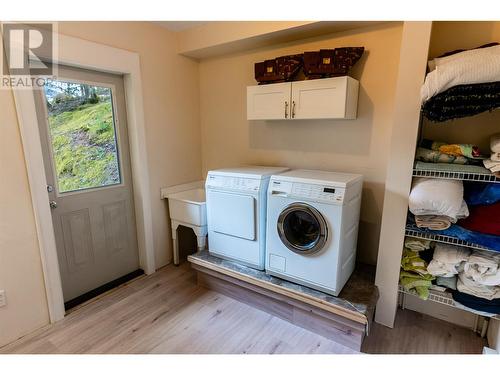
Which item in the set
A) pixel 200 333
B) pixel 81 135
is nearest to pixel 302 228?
pixel 200 333

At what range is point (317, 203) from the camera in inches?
72.4

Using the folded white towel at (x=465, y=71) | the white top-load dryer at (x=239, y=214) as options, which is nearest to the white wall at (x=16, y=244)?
the white top-load dryer at (x=239, y=214)

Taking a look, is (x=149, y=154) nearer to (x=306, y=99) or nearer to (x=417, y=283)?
(x=306, y=99)

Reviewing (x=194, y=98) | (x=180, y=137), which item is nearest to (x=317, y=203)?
(x=180, y=137)

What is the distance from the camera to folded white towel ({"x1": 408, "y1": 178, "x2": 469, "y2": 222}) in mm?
1606

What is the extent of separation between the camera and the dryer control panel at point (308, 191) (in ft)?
5.85

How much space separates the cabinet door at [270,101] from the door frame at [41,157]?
1057mm

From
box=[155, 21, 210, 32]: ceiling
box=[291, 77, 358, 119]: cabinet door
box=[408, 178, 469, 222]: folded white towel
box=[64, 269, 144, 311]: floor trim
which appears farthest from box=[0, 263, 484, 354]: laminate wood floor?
box=[155, 21, 210, 32]: ceiling

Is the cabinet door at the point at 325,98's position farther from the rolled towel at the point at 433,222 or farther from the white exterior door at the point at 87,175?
the white exterior door at the point at 87,175

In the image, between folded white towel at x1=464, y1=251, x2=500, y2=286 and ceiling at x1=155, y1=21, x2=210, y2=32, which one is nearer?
folded white towel at x1=464, y1=251, x2=500, y2=286

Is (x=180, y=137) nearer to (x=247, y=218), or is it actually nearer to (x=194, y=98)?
(x=194, y=98)

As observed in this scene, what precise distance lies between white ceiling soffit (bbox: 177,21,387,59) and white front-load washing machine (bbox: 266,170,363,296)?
1.18m

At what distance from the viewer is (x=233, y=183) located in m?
2.20

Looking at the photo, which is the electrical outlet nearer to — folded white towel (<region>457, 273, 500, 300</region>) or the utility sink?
the utility sink
